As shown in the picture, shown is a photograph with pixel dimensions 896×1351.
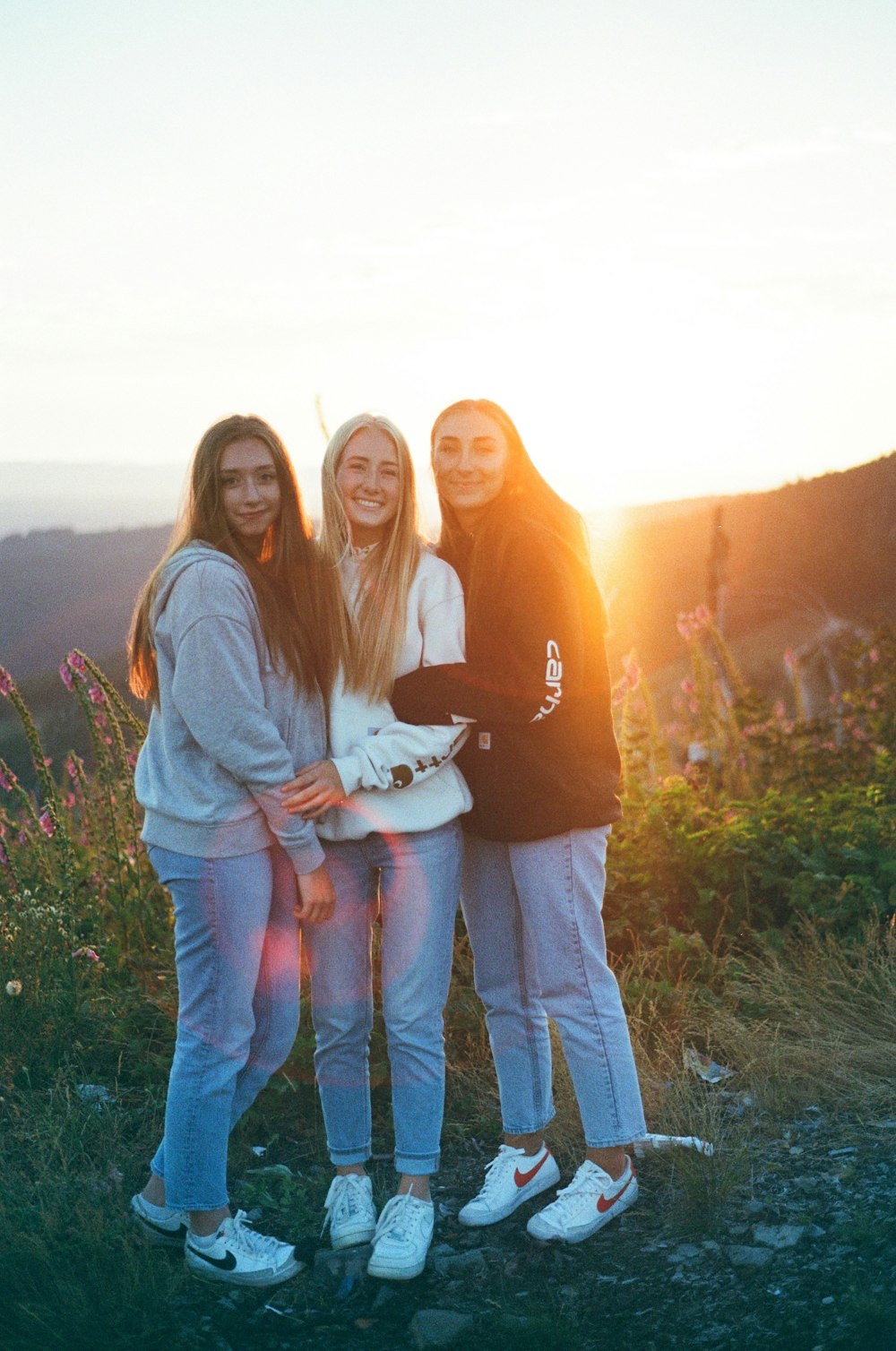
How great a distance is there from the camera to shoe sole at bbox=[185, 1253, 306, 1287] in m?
2.93

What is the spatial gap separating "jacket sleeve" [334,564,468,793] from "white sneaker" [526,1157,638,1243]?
123cm

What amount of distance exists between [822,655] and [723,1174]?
612 cm

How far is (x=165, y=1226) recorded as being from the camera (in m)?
3.09

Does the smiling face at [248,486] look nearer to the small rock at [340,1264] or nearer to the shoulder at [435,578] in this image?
the shoulder at [435,578]

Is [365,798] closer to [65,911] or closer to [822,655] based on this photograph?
[65,911]

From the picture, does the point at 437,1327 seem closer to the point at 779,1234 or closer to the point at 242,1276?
the point at 242,1276

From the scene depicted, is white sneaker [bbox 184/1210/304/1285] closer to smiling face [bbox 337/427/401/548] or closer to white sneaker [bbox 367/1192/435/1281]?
white sneaker [bbox 367/1192/435/1281]

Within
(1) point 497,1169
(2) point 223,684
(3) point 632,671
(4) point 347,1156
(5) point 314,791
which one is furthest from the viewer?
(3) point 632,671

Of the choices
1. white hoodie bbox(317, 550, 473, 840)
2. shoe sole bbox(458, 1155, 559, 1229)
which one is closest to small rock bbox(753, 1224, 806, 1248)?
shoe sole bbox(458, 1155, 559, 1229)

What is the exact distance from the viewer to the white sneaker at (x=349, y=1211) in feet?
10.1

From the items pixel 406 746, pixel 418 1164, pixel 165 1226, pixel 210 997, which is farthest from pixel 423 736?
pixel 165 1226

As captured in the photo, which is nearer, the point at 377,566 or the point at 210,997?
the point at 210,997

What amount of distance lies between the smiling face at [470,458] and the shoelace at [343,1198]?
6.25 feet

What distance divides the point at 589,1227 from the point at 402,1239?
52 cm
